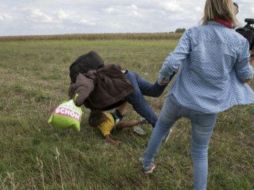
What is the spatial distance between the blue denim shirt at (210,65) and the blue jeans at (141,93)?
1.62 meters

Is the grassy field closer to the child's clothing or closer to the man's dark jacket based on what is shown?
the child's clothing

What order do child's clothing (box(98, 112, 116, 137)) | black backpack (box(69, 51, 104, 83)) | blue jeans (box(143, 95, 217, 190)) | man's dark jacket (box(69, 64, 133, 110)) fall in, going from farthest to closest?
child's clothing (box(98, 112, 116, 137)), black backpack (box(69, 51, 104, 83)), man's dark jacket (box(69, 64, 133, 110)), blue jeans (box(143, 95, 217, 190))

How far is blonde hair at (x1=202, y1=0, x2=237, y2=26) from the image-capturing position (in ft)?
12.0

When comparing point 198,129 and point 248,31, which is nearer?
point 198,129

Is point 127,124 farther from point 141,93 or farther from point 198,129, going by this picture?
point 198,129

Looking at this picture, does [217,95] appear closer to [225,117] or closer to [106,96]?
[106,96]

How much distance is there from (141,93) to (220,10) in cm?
210

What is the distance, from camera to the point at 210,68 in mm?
3740

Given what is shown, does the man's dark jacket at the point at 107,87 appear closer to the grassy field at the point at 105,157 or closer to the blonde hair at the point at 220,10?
the grassy field at the point at 105,157

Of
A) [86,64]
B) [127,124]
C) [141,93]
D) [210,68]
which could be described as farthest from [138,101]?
[210,68]

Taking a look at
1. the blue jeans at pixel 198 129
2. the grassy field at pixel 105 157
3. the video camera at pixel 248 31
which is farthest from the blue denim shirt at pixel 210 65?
the grassy field at pixel 105 157

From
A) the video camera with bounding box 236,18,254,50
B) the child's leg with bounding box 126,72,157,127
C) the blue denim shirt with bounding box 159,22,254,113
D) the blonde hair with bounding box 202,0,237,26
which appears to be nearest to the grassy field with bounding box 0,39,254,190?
the child's leg with bounding box 126,72,157,127

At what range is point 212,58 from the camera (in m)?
3.73

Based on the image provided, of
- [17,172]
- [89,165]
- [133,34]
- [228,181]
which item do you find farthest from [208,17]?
[133,34]
